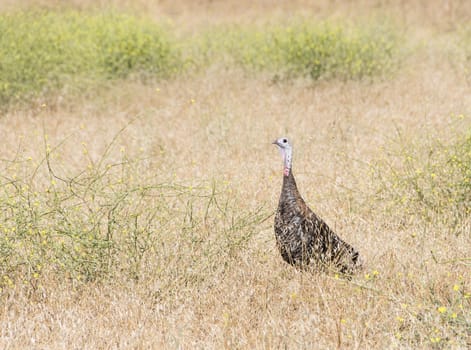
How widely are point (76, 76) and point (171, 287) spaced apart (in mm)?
7861

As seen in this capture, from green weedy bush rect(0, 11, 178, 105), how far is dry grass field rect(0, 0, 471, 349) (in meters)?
1.03

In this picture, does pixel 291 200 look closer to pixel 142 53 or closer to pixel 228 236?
pixel 228 236

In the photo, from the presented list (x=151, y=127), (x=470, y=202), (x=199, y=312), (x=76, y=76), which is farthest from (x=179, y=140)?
(x=199, y=312)

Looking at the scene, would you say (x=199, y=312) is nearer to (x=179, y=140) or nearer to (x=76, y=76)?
(x=179, y=140)

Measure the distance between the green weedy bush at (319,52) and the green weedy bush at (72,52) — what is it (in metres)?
1.34

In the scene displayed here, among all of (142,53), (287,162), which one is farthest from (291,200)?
(142,53)

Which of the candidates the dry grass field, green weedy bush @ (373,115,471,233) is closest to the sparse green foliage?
the dry grass field

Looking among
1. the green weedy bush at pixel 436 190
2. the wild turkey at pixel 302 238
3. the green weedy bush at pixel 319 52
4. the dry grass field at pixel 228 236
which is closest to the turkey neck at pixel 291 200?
the wild turkey at pixel 302 238

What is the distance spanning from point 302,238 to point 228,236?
2.03ft

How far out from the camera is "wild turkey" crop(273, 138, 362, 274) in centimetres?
507

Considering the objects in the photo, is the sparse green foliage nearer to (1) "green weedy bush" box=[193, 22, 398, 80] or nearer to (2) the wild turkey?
(1) "green weedy bush" box=[193, 22, 398, 80]

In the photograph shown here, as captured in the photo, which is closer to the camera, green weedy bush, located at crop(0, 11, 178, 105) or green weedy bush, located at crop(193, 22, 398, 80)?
green weedy bush, located at crop(0, 11, 178, 105)

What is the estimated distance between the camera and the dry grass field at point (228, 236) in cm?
456

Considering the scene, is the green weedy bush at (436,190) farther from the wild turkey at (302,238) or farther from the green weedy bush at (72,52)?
the green weedy bush at (72,52)
